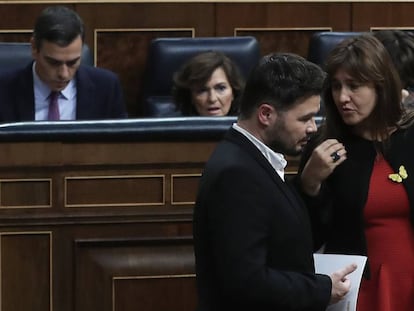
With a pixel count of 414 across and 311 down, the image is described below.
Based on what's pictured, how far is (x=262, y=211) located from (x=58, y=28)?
214 cm

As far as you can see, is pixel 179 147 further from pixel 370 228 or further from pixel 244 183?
pixel 244 183

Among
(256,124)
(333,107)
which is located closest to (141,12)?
(333,107)

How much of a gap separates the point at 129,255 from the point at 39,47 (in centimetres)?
120

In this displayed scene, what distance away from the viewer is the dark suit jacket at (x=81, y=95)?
4.12 m

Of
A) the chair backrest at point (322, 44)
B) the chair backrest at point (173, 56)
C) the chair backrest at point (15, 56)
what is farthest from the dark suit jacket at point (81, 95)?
the chair backrest at point (322, 44)

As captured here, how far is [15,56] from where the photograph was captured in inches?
192

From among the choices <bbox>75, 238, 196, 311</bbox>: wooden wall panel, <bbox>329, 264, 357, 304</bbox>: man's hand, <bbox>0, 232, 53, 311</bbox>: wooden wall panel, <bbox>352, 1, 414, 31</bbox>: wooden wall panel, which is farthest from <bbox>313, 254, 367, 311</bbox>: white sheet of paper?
<bbox>352, 1, 414, 31</bbox>: wooden wall panel

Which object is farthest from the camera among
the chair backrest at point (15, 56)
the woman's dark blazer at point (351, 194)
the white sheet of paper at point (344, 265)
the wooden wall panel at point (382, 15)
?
the wooden wall panel at point (382, 15)

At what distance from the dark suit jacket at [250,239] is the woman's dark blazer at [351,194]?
332 mm

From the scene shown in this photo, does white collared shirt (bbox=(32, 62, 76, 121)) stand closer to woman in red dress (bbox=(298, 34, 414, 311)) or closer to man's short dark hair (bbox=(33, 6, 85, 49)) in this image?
man's short dark hair (bbox=(33, 6, 85, 49))

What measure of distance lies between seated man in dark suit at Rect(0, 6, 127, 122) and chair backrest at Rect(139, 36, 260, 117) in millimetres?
752

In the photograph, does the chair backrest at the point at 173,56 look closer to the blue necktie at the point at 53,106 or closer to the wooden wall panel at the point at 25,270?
the blue necktie at the point at 53,106

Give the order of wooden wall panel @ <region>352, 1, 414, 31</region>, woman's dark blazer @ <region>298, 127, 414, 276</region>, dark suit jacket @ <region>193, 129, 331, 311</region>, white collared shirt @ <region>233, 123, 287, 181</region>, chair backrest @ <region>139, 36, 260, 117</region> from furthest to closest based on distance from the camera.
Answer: wooden wall panel @ <region>352, 1, 414, 31</region> → chair backrest @ <region>139, 36, 260, 117</region> → woman's dark blazer @ <region>298, 127, 414, 276</region> → white collared shirt @ <region>233, 123, 287, 181</region> → dark suit jacket @ <region>193, 129, 331, 311</region>

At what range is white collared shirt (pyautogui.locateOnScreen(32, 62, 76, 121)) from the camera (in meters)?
4.22
